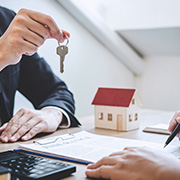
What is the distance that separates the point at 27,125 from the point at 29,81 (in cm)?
58

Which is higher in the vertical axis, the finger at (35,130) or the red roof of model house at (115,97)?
the red roof of model house at (115,97)

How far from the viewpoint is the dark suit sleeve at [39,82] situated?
62.3 inches

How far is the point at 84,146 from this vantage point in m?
0.97

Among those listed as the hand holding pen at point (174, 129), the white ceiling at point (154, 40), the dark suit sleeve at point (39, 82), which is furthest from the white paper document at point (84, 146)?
the white ceiling at point (154, 40)

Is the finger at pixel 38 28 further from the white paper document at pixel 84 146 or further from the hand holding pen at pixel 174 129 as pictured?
Answer: the hand holding pen at pixel 174 129

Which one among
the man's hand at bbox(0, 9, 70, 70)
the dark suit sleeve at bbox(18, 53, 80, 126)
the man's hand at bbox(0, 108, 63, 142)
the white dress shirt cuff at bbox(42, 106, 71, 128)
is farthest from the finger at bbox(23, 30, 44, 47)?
the dark suit sleeve at bbox(18, 53, 80, 126)

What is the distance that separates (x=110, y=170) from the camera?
26.8 inches

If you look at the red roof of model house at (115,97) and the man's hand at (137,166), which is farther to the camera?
the red roof of model house at (115,97)

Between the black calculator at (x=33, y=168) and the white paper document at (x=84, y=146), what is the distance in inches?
4.2

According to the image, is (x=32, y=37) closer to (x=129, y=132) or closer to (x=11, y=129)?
(x=11, y=129)

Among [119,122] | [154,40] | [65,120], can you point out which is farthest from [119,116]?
[154,40]

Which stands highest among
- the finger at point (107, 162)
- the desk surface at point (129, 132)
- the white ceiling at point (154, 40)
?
the white ceiling at point (154, 40)

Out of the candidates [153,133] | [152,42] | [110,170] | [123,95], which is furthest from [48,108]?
[152,42]

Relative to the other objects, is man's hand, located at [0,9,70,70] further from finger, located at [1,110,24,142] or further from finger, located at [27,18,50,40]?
finger, located at [1,110,24,142]
